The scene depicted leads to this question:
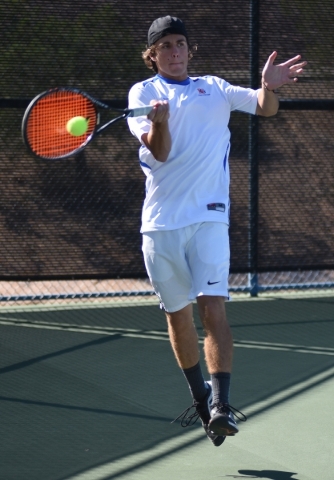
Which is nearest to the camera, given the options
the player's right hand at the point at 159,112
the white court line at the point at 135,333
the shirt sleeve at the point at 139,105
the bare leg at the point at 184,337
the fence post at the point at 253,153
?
the player's right hand at the point at 159,112

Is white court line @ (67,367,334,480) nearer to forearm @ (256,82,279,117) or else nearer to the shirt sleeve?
the shirt sleeve

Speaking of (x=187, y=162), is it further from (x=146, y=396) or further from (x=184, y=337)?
(x=146, y=396)

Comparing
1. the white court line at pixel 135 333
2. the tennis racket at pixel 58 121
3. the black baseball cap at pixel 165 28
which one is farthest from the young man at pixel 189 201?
the white court line at pixel 135 333

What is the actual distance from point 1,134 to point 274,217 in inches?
88.9

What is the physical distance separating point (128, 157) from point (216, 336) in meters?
3.40

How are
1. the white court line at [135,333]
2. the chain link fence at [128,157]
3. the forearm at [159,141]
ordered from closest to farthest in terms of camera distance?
the forearm at [159,141] → the white court line at [135,333] → the chain link fence at [128,157]

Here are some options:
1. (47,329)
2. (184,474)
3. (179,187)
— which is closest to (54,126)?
(179,187)

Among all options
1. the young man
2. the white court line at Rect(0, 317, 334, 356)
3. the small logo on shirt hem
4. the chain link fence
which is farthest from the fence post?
the small logo on shirt hem

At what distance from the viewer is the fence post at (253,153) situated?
724 centimetres

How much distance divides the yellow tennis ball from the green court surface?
1.42 m

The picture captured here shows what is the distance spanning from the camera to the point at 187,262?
4.15m

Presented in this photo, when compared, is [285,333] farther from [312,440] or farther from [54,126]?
[54,126]

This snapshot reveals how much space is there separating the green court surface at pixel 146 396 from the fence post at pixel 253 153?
1.35ft

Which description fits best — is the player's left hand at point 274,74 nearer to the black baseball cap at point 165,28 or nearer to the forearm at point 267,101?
the forearm at point 267,101
